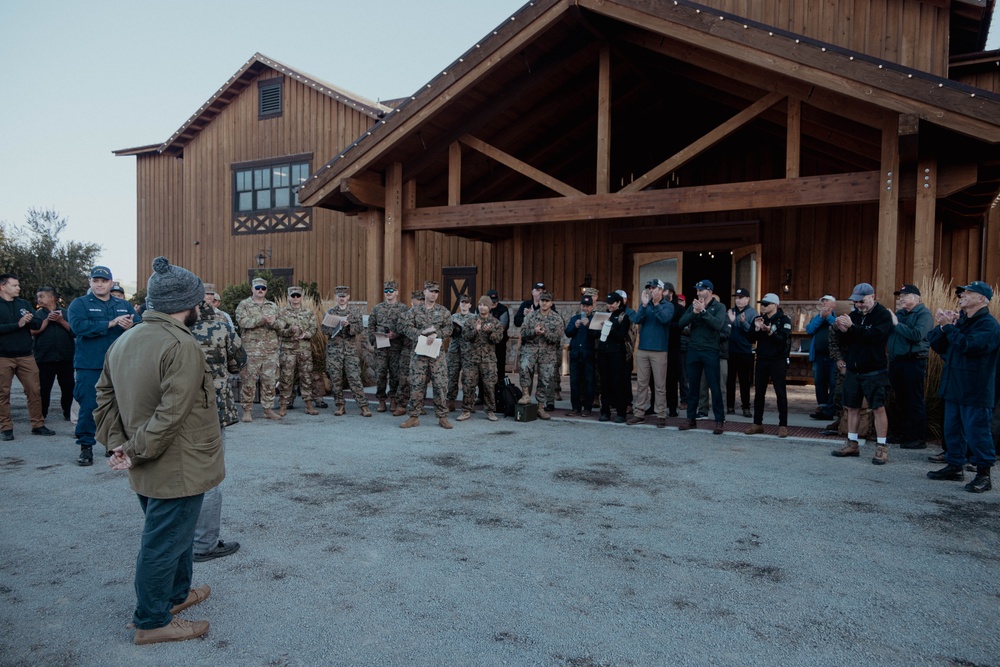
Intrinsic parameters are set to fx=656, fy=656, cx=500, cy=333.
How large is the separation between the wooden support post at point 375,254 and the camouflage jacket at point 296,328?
1910mm

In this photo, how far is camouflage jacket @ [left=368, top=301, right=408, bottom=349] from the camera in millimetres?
9586

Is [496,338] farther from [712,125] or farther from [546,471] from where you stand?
[712,125]

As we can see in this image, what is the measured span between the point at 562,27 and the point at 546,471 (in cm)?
705

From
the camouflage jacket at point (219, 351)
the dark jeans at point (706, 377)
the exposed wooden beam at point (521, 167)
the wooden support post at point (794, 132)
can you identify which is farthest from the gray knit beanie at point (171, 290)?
the wooden support post at point (794, 132)

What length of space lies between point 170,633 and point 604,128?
8.83m

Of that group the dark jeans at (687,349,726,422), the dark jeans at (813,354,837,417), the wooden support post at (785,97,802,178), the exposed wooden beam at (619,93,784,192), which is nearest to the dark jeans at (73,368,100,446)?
the dark jeans at (687,349,726,422)

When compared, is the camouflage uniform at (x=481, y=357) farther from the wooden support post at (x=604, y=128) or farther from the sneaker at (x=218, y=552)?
the sneaker at (x=218, y=552)

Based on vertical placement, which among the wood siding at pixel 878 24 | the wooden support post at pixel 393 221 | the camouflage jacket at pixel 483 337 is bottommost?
the camouflage jacket at pixel 483 337

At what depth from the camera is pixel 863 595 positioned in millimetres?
3547

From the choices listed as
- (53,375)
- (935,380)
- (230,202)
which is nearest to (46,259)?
(230,202)

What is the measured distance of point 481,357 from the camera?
9461mm

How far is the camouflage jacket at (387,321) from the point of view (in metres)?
9.59

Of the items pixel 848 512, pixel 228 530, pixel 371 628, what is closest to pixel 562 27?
pixel 848 512

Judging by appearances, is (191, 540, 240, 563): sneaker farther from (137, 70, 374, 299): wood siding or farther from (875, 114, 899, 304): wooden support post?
(137, 70, 374, 299): wood siding
